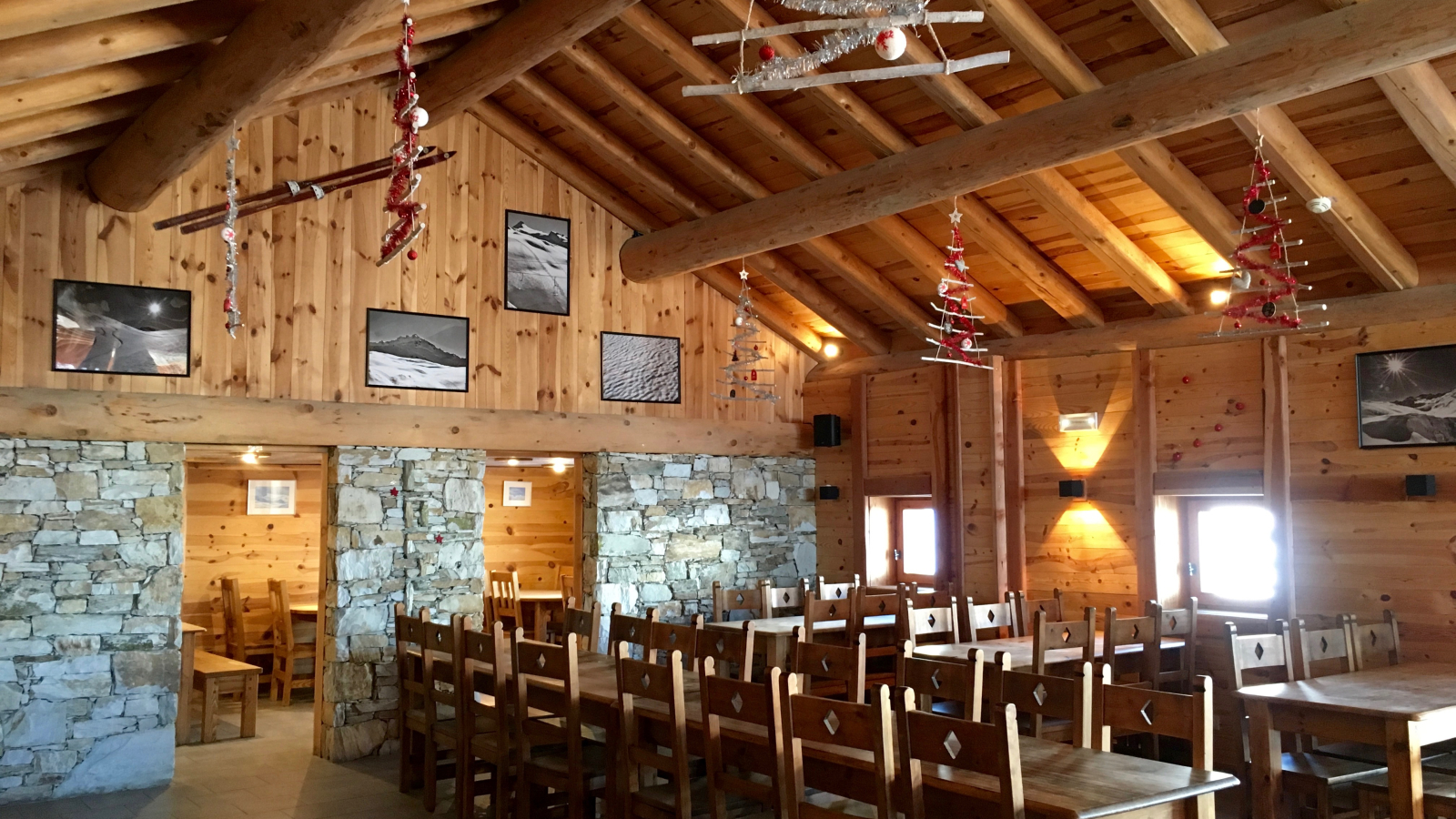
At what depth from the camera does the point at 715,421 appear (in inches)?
393

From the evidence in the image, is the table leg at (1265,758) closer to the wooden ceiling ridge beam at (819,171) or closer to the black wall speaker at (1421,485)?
the black wall speaker at (1421,485)

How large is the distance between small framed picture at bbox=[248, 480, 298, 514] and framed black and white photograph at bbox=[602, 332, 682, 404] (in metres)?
3.78

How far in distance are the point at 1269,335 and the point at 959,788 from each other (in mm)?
5478

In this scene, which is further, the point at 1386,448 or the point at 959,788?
the point at 1386,448

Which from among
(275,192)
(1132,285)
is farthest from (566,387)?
(1132,285)

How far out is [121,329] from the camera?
24.1 ft

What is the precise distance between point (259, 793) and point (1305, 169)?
7292mm

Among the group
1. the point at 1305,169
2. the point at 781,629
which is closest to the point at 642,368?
the point at 781,629

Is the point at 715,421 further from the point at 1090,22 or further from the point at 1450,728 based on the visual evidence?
the point at 1450,728

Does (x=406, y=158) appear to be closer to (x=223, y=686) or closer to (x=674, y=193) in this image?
(x=674, y=193)

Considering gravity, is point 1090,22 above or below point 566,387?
above

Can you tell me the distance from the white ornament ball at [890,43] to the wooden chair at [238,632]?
8.42 meters

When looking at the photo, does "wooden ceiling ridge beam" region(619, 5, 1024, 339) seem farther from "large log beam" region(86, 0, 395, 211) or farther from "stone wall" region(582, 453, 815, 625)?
"large log beam" region(86, 0, 395, 211)

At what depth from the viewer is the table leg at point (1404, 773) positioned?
4.40m
